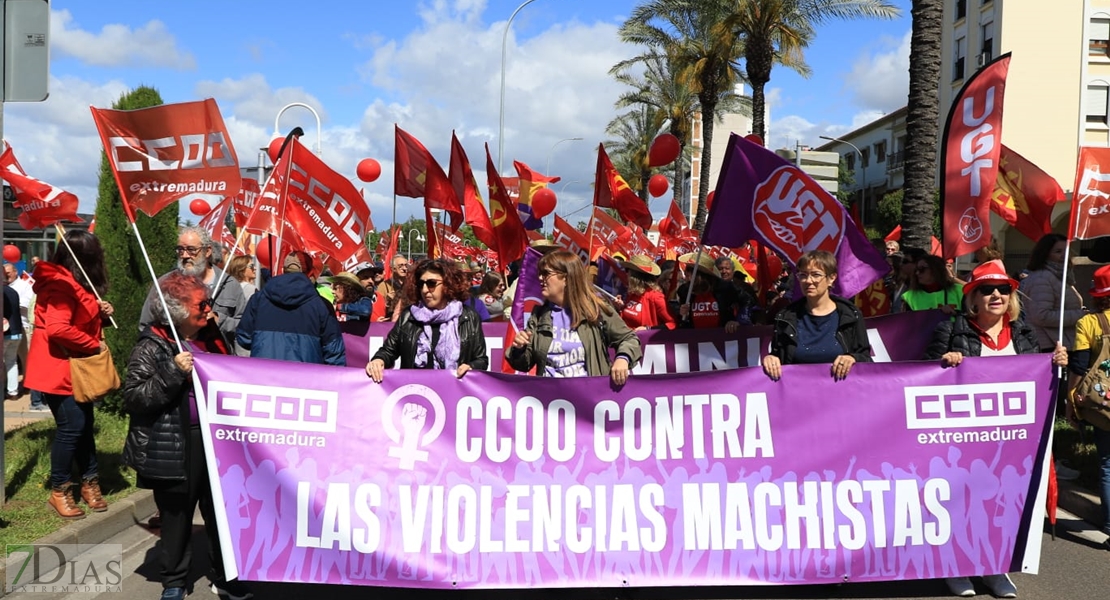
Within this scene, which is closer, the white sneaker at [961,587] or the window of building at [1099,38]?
the white sneaker at [961,587]

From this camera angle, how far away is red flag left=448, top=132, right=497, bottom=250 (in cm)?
891

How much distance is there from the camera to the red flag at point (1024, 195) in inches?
279

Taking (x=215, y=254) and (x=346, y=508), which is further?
(x=215, y=254)

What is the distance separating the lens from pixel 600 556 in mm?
4645

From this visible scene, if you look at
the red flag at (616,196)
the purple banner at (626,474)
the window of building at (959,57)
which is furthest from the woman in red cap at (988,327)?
the window of building at (959,57)

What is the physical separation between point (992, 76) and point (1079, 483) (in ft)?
9.77

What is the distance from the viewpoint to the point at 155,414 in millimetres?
4387

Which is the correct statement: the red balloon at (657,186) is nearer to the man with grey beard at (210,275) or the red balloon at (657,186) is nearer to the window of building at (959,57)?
the man with grey beard at (210,275)

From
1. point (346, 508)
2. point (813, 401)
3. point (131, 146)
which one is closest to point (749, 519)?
point (813, 401)

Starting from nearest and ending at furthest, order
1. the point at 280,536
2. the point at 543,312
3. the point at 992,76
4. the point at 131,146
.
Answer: the point at 280,536 < the point at 543,312 < the point at 131,146 < the point at 992,76

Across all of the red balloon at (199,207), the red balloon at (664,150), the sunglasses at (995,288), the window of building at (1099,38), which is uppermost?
the window of building at (1099,38)

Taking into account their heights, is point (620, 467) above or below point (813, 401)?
below

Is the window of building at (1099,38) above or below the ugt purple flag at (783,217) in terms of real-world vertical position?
above

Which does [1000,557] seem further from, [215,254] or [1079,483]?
[215,254]
